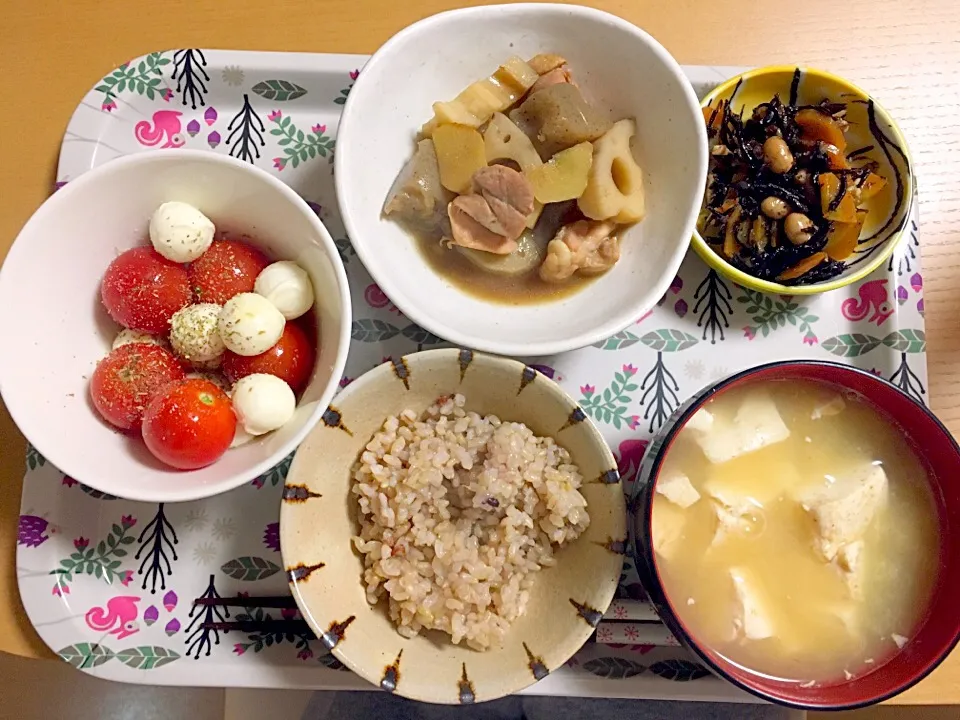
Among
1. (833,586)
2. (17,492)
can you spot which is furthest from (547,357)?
(17,492)

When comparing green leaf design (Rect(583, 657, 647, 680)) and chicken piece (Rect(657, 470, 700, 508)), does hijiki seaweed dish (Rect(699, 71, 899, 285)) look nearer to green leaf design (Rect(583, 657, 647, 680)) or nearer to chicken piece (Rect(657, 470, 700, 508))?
chicken piece (Rect(657, 470, 700, 508))

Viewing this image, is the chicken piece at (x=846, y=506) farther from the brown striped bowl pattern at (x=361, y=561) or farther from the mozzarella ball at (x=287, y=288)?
the mozzarella ball at (x=287, y=288)

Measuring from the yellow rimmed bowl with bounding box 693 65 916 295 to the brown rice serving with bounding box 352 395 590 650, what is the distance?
0.51 metres

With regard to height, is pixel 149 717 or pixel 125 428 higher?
pixel 125 428

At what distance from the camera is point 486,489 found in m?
1.17

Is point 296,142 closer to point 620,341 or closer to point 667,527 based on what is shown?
point 620,341

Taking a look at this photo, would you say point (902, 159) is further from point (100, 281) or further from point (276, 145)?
point (100, 281)

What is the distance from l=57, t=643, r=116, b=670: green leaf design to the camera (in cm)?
123

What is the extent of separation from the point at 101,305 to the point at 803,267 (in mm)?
1215

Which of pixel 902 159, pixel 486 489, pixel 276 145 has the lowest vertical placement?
pixel 486 489

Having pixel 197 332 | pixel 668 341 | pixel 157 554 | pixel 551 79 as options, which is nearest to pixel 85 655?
pixel 157 554

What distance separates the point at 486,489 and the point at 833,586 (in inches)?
23.2

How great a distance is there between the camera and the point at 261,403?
107cm

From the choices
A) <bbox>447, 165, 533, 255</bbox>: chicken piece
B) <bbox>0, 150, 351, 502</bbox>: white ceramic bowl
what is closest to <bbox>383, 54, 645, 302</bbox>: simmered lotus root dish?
<bbox>447, 165, 533, 255</bbox>: chicken piece
